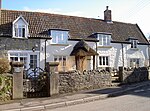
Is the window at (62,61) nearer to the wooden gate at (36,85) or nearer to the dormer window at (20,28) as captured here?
the dormer window at (20,28)

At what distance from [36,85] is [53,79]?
112 cm

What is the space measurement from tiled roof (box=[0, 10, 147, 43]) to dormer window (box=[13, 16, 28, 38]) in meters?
0.56

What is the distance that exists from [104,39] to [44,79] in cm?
1664

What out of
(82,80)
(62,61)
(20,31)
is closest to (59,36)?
(62,61)

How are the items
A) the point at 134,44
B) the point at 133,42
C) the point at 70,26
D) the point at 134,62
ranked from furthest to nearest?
the point at 134,62
the point at 134,44
the point at 133,42
the point at 70,26

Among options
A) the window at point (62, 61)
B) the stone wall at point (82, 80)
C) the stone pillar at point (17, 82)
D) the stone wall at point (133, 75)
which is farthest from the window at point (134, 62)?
the stone pillar at point (17, 82)

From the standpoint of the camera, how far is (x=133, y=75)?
20312mm

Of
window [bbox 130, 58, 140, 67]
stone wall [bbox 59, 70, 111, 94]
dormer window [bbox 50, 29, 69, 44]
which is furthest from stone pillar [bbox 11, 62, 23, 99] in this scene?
→ window [bbox 130, 58, 140, 67]

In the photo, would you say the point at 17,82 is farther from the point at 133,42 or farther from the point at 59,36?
the point at 133,42

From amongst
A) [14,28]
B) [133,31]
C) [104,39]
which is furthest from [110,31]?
[14,28]

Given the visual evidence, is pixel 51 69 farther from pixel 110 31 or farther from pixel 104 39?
pixel 110 31

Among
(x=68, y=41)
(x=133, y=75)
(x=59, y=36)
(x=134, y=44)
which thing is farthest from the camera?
(x=134, y=44)

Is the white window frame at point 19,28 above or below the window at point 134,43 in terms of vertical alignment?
above

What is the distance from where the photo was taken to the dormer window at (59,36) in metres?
25.5
